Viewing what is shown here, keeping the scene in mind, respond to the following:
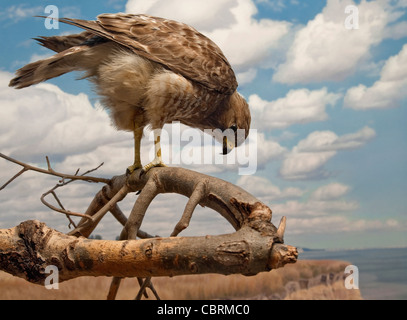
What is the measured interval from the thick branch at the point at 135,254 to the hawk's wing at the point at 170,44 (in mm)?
1104

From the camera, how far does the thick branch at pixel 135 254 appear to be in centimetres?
196

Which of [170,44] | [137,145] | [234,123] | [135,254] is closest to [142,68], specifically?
[170,44]

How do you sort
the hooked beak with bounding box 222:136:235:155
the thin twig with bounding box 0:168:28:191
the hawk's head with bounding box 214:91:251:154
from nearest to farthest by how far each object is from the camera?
the thin twig with bounding box 0:168:28:191
the hawk's head with bounding box 214:91:251:154
the hooked beak with bounding box 222:136:235:155

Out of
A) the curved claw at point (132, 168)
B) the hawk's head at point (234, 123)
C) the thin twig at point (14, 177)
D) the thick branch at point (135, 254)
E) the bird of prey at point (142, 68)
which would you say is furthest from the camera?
the hawk's head at point (234, 123)

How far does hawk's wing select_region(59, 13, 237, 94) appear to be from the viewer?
8.98 ft

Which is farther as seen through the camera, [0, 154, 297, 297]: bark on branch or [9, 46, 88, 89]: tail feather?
[9, 46, 88, 89]: tail feather

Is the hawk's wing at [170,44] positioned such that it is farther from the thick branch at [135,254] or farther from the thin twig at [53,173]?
the thick branch at [135,254]

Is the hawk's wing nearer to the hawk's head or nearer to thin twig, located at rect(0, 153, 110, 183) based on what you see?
the hawk's head

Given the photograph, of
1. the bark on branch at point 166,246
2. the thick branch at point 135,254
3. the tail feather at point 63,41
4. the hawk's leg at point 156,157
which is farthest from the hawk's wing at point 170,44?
the thick branch at point 135,254

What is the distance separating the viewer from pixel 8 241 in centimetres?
239

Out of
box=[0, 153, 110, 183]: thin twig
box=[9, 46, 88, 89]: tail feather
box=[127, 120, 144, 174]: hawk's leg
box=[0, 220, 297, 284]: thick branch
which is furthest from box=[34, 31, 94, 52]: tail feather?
box=[0, 220, 297, 284]: thick branch

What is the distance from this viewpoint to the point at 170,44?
283 centimetres
